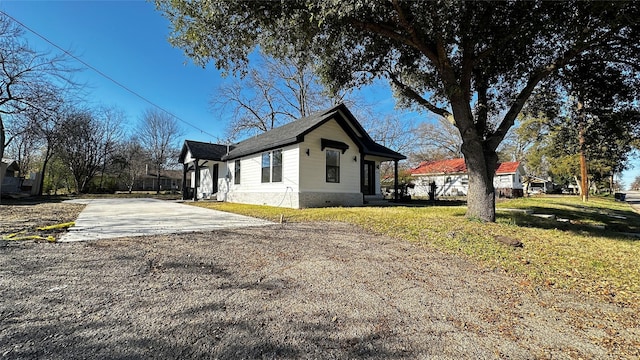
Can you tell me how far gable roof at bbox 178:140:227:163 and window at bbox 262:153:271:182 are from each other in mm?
5784

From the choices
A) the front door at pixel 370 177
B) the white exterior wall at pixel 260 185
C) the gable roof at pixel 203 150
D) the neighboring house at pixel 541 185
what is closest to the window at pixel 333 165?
the white exterior wall at pixel 260 185

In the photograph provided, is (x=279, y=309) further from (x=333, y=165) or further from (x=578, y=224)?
(x=578, y=224)

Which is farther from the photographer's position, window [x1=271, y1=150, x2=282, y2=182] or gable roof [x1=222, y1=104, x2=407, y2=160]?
window [x1=271, y1=150, x2=282, y2=182]

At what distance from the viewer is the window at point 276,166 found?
12541 millimetres

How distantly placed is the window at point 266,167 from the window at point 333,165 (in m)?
2.91

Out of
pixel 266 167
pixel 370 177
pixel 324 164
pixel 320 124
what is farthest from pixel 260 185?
pixel 370 177

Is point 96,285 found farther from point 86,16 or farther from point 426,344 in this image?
point 86,16

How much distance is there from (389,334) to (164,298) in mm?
2089

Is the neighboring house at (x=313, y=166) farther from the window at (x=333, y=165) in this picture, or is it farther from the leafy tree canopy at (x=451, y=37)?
the leafy tree canopy at (x=451, y=37)

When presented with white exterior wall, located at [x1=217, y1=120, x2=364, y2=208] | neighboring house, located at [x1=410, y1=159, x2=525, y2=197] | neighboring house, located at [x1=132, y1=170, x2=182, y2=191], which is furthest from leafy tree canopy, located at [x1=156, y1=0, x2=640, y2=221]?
neighboring house, located at [x1=132, y1=170, x2=182, y2=191]

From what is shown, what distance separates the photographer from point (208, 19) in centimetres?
668

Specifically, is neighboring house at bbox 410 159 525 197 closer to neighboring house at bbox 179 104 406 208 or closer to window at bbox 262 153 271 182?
neighboring house at bbox 179 104 406 208

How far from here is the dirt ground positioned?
6.39ft

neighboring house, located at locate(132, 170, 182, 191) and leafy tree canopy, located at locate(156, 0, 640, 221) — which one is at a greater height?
leafy tree canopy, located at locate(156, 0, 640, 221)
